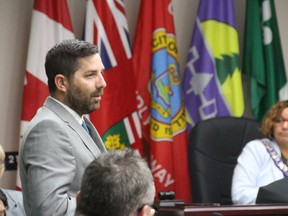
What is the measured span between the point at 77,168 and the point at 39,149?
15 cm

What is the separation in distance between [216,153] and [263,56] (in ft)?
4.19

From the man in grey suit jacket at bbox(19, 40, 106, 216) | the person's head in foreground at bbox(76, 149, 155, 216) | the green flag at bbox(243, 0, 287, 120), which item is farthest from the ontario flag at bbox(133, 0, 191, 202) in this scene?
the person's head in foreground at bbox(76, 149, 155, 216)

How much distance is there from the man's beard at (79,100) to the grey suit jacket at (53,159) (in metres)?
0.04

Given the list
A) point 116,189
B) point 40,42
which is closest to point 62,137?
point 116,189

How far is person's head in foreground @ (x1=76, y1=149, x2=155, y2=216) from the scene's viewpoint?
1.85 m

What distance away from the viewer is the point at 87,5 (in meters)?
5.46

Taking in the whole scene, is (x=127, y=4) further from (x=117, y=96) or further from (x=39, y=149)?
(x=39, y=149)

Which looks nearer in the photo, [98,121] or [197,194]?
[197,194]

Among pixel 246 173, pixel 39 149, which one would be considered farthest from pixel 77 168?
pixel 246 173

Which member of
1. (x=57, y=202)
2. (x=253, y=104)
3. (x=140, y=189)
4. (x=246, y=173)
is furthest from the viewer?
(x=253, y=104)

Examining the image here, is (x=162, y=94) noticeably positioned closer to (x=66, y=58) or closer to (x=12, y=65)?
(x=12, y=65)

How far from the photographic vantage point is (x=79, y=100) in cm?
262

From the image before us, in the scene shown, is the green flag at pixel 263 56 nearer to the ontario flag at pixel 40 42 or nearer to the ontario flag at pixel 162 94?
the ontario flag at pixel 162 94

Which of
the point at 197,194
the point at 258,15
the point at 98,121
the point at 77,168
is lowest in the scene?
the point at 197,194
